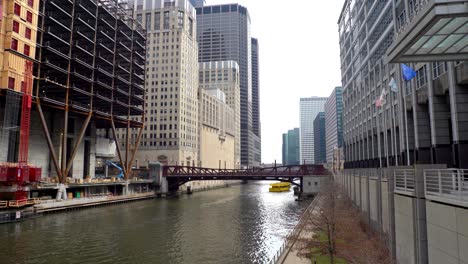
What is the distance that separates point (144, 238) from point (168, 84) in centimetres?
12634

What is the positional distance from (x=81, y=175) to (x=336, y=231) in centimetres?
8331

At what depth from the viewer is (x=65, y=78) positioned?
294 ft

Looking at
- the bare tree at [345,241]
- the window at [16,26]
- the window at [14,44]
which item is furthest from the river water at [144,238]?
the window at [16,26]

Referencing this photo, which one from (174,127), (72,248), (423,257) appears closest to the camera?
(423,257)

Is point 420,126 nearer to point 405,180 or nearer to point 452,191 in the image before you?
point 405,180

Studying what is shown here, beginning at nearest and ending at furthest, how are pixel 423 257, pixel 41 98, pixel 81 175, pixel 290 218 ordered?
pixel 423 257, pixel 290 218, pixel 41 98, pixel 81 175

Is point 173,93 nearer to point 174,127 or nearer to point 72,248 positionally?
point 174,127

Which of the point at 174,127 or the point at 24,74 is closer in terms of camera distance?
the point at 24,74

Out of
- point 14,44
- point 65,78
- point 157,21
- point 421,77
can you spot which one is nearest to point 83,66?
point 65,78

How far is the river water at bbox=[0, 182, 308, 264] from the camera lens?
36.3 metres

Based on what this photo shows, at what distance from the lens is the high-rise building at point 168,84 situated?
163 metres

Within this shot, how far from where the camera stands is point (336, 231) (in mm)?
36750

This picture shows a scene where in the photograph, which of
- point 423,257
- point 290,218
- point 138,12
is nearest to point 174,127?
point 138,12

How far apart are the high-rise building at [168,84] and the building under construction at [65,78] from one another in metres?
41.8
